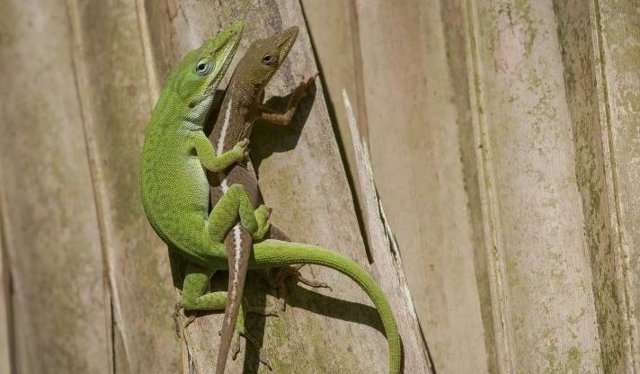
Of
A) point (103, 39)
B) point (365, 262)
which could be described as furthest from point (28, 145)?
point (365, 262)

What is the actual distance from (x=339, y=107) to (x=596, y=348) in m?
1.31

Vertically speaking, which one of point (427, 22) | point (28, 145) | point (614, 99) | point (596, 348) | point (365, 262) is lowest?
point (596, 348)

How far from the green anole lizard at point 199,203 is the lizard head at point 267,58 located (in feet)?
Answer: 0.27

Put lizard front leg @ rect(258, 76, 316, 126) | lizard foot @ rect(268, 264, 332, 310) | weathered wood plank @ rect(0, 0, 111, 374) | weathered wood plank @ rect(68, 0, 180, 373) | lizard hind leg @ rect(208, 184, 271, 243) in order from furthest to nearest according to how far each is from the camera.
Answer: weathered wood plank @ rect(0, 0, 111, 374) → weathered wood plank @ rect(68, 0, 180, 373) → lizard front leg @ rect(258, 76, 316, 126) → lizard foot @ rect(268, 264, 332, 310) → lizard hind leg @ rect(208, 184, 271, 243)

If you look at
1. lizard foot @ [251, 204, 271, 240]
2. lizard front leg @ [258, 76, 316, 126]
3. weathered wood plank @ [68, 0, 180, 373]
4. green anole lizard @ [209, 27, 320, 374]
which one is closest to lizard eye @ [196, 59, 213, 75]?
green anole lizard @ [209, 27, 320, 374]

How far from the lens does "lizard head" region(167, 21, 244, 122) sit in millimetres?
2494

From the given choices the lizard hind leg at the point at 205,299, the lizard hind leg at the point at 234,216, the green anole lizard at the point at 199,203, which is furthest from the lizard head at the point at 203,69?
the lizard hind leg at the point at 205,299

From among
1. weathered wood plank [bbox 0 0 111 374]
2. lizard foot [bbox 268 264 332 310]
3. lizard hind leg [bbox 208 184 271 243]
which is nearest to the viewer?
Answer: lizard hind leg [bbox 208 184 271 243]

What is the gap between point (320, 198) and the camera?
2.59 m

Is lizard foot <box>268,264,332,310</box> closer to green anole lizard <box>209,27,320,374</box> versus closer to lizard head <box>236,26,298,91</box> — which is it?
green anole lizard <box>209,27,320,374</box>

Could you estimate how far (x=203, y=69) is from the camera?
2500 millimetres

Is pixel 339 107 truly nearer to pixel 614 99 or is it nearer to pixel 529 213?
pixel 529 213

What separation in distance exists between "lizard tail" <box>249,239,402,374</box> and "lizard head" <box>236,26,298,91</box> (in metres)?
0.59

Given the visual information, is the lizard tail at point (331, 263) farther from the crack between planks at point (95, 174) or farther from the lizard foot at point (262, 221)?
the crack between planks at point (95, 174)
